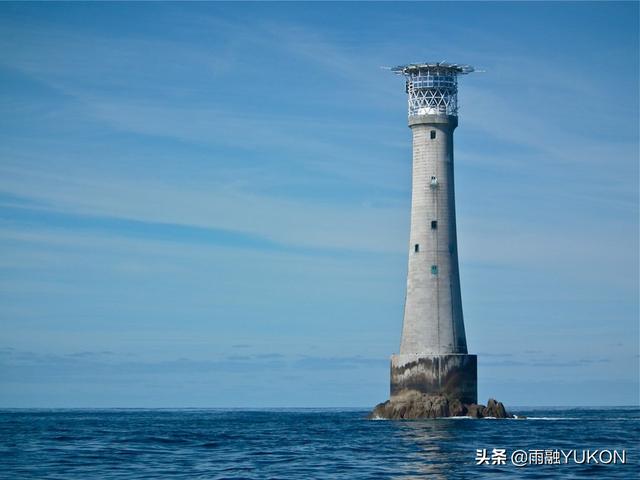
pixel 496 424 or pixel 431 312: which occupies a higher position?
pixel 431 312

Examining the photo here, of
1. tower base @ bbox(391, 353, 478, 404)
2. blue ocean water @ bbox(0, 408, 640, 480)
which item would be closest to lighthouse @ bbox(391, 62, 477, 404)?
tower base @ bbox(391, 353, 478, 404)

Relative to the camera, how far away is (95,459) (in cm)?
6128

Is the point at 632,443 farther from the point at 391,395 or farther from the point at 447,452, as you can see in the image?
the point at 391,395

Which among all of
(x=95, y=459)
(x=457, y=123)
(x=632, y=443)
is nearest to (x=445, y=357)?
(x=457, y=123)

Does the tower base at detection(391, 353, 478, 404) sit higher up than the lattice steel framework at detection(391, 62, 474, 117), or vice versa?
the lattice steel framework at detection(391, 62, 474, 117)

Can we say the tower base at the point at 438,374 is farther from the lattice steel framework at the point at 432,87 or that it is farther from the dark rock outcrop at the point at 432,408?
the lattice steel framework at the point at 432,87

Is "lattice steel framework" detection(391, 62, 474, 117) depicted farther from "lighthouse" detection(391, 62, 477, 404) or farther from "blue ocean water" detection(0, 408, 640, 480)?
"blue ocean water" detection(0, 408, 640, 480)

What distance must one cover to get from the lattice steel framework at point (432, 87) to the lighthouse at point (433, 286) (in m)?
0.82

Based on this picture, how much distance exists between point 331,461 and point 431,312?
130 feet

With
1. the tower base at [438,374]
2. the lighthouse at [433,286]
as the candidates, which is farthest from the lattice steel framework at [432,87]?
the tower base at [438,374]

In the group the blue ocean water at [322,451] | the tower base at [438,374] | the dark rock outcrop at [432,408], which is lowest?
the blue ocean water at [322,451]

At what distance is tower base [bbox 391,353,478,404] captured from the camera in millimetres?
95500

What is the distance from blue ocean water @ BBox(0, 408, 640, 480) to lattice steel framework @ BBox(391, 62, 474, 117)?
88.6 feet

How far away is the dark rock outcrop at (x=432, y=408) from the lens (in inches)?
3743
